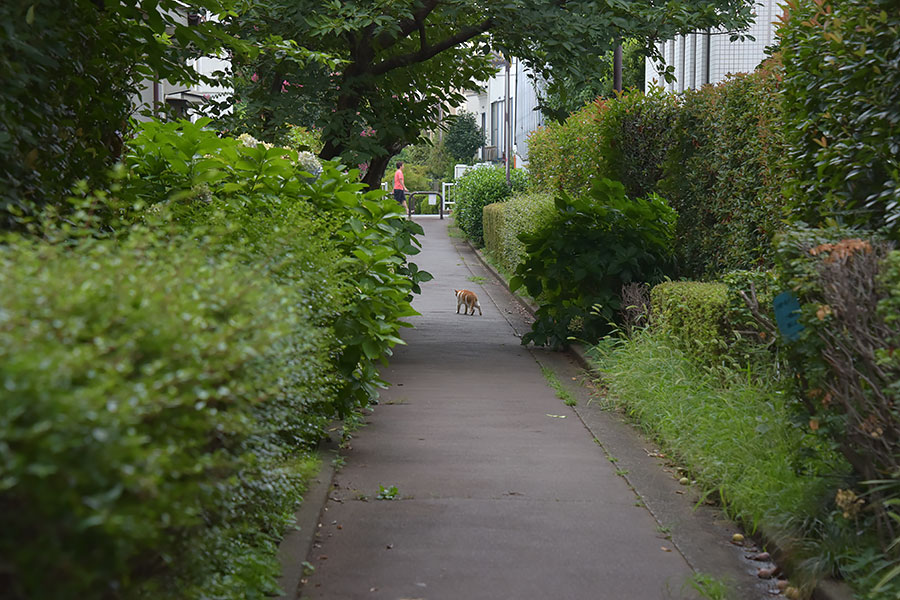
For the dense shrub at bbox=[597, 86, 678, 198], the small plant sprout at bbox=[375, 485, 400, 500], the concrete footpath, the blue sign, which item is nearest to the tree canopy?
the dense shrub at bbox=[597, 86, 678, 198]

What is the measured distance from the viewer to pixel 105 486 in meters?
2.12

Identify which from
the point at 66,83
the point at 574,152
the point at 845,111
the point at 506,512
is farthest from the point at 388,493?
the point at 574,152

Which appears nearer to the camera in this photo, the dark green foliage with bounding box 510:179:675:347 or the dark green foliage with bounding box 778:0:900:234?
the dark green foliage with bounding box 778:0:900:234

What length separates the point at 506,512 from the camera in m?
6.34

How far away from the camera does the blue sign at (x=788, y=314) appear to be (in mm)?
5574

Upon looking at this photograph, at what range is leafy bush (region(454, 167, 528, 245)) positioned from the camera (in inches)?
1283

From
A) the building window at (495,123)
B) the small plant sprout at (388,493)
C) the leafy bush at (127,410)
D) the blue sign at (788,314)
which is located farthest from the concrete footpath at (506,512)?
the building window at (495,123)

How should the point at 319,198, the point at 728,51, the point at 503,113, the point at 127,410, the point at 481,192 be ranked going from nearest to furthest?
the point at 127,410
the point at 319,198
the point at 728,51
the point at 481,192
the point at 503,113

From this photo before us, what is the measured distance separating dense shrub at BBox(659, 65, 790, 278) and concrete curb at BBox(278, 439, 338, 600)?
3.69 m

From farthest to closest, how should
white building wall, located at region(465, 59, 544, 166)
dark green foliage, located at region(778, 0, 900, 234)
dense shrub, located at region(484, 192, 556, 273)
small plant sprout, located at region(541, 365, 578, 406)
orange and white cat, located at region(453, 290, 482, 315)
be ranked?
white building wall, located at region(465, 59, 544, 166), orange and white cat, located at region(453, 290, 482, 315), dense shrub, located at region(484, 192, 556, 273), small plant sprout, located at region(541, 365, 578, 406), dark green foliage, located at region(778, 0, 900, 234)

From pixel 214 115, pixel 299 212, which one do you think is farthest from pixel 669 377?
pixel 214 115

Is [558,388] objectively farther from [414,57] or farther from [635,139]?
[414,57]

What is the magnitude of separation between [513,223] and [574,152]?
4142mm

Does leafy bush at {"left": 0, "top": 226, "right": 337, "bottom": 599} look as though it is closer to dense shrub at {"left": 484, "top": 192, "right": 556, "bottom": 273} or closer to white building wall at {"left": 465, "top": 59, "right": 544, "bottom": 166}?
dense shrub at {"left": 484, "top": 192, "right": 556, "bottom": 273}
